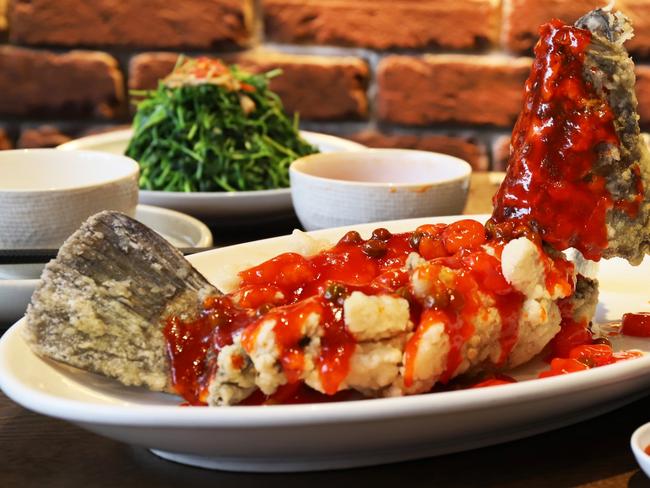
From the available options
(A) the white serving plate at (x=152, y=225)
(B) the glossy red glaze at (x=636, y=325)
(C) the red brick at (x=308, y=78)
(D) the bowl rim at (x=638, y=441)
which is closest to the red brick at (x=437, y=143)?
Answer: (C) the red brick at (x=308, y=78)

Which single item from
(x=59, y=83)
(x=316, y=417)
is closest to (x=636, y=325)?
(x=316, y=417)

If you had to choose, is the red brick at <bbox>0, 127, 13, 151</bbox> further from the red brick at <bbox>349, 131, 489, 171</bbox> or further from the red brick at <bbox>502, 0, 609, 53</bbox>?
the red brick at <bbox>502, 0, 609, 53</bbox>

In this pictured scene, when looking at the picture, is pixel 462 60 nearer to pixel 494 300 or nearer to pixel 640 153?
pixel 640 153

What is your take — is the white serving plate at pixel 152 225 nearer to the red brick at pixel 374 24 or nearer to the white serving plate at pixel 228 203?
the white serving plate at pixel 228 203

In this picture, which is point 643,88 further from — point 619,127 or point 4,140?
point 4,140

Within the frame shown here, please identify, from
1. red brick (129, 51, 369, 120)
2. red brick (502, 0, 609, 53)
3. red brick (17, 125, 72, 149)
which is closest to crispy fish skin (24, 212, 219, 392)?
red brick (129, 51, 369, 120)
